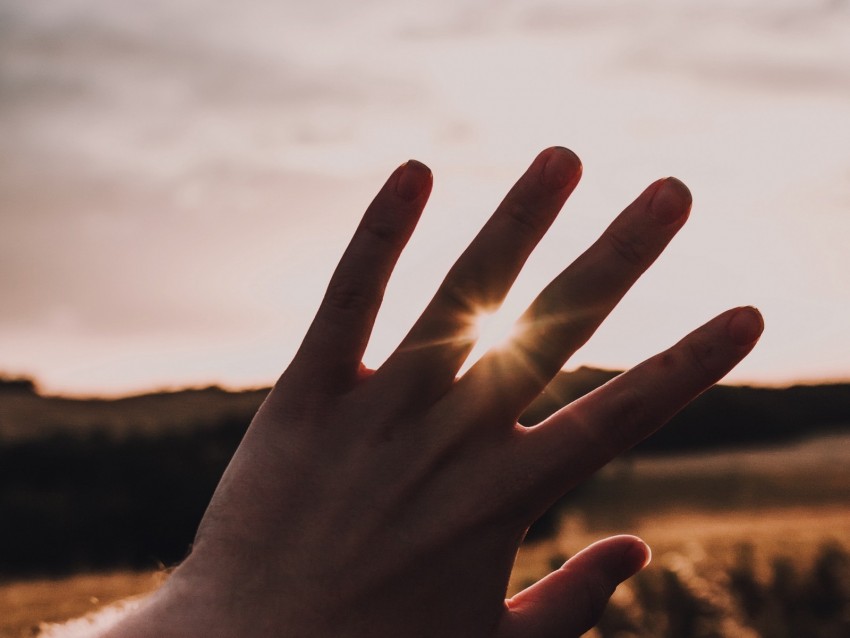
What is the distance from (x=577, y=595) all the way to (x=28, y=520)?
18623 mm

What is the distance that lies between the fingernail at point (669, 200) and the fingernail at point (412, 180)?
0.53m

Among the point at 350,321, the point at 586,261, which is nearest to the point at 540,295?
the point at 586,261

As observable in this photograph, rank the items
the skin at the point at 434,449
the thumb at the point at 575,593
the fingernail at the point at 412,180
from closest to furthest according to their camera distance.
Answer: the skin at the point at 434,449, the thumb at the point at 575,593, the fingernail at the point at 412,180

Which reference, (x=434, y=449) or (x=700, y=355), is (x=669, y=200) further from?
(x=434, y=449)

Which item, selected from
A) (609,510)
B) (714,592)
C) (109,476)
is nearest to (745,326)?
(714,592)

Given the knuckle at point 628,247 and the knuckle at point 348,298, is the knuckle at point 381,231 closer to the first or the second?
the knuckle at point 348,298

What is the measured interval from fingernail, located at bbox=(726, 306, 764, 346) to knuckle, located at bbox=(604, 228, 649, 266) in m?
0.24

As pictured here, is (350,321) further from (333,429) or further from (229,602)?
(229,602)

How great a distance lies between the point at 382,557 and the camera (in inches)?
70.9

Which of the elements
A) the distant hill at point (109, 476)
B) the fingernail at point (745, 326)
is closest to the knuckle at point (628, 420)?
the fingernail at point (745, 326)

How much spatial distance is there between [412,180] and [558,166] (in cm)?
34

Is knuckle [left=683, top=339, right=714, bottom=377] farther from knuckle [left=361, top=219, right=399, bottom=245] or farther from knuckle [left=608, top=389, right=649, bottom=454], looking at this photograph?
knuckle [left=361, top=219, right=399, bottom=245]

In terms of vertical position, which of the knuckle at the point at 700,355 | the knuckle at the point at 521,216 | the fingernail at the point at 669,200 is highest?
the knuckle at the point at 521,216

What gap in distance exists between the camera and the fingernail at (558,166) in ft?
6.49
